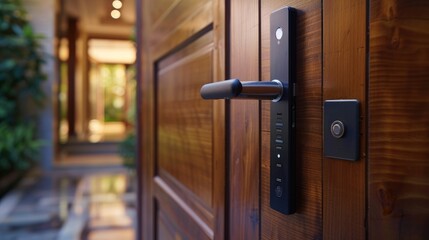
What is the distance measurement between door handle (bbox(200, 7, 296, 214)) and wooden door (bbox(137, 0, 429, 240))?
0.01 metres

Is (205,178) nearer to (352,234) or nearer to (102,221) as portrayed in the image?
(352,234)

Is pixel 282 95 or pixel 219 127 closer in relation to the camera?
pixel 282 95

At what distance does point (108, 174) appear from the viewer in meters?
5.30

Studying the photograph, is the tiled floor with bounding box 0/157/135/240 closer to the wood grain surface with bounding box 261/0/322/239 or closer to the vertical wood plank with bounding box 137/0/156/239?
the vertical wood plank with bounding box 137/0/156/239

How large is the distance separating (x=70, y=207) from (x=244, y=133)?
3.41m

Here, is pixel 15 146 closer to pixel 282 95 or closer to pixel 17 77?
pixel 17 77

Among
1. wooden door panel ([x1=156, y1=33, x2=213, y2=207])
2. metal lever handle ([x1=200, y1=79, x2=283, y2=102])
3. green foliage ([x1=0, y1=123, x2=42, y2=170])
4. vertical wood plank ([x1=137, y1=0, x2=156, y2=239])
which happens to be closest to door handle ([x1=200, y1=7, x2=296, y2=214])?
Result: metal lever handle ([x1=200, y1=79, x2=283, y2=102])

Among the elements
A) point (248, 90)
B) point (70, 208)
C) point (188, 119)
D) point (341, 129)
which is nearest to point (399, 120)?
point (341, 129)

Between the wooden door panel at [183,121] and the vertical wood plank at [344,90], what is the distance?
0.28 metres

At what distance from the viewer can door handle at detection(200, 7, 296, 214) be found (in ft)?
1.54

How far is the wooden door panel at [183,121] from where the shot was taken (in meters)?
0.73

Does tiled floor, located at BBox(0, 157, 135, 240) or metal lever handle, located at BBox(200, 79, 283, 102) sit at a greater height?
metal lever handle, located at BBox(200, 79, 283, 102)

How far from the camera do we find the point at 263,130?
55 centimetres

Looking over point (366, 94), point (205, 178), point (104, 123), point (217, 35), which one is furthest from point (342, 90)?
Result: point (104, 123)
